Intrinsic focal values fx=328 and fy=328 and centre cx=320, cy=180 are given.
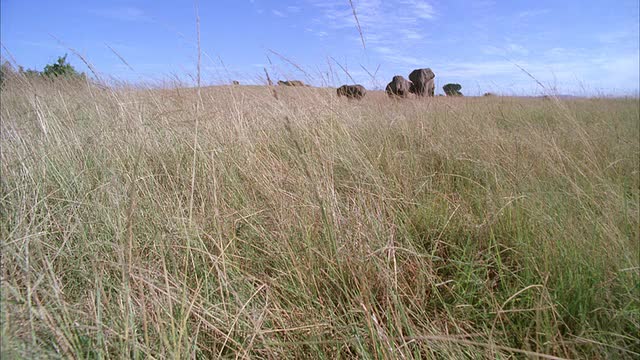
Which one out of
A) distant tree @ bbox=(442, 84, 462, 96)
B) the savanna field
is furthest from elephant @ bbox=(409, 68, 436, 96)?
the savanna field

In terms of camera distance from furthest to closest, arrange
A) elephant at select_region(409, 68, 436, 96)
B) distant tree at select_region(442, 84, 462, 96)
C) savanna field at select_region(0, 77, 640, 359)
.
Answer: elephant at select_region(409, 68, 436, 96) < distant tree at select_region(442, 84, 462, 96) < savanna field at select_region(0, 77, 640, 359)

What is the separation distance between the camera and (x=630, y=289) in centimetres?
96

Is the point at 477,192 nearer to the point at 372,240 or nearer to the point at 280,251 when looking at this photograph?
the point at 372,240

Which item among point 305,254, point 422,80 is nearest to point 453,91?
point 422,80

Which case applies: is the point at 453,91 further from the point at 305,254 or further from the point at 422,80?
the point at 305,254

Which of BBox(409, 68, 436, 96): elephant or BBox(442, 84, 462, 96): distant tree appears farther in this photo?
BBox(409, 68, 436, 96): elephant

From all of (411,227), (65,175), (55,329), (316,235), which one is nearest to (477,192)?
(411,227)

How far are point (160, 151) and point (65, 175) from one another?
489mm

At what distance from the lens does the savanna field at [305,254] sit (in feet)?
2.82

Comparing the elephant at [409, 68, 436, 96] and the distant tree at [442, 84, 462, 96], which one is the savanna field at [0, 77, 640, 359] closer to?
the distant tree at [442, 84, 462, 96]

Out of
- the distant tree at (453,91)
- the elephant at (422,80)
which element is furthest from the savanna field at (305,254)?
the elephant at (422,80)

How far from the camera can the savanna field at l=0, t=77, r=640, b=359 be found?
2.82 ft

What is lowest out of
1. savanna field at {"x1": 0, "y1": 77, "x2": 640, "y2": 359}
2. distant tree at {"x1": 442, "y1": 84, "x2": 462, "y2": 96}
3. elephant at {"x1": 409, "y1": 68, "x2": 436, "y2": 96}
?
savanna field at {"x1": 0, "y1": 77, "x2": 640, "y2": 359}

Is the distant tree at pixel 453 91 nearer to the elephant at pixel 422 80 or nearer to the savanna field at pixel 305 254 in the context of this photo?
the elephant at pixel 422 80
